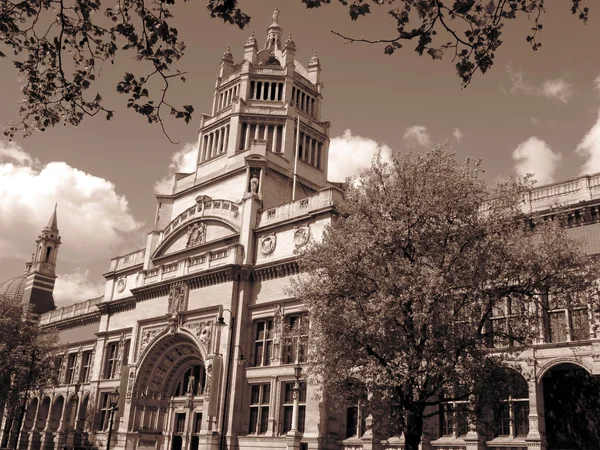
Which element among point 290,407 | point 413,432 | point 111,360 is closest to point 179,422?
point 111,360

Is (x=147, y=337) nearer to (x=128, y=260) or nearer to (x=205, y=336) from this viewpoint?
(x=205, y=336)

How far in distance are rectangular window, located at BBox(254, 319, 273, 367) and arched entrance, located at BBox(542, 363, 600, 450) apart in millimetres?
16586

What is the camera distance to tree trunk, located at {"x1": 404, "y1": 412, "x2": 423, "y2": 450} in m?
22.2

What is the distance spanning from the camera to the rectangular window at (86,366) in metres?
57.6

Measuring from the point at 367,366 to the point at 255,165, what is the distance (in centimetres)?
2558

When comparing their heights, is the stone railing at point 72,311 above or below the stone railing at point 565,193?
below

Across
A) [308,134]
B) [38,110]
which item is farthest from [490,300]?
[308,134]

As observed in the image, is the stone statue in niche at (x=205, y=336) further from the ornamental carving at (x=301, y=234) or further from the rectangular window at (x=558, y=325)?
the rectangular window at (x=558, y=325)

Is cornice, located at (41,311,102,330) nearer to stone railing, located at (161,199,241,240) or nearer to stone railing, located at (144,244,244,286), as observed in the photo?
stone railing, located at (144,244,244,286)

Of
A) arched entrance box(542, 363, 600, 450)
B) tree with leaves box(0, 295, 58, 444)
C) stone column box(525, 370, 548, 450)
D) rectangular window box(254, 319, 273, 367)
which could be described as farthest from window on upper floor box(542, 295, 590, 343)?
tree with leaves box(0, 295, 58, 444)

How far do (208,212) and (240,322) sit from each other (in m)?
9.79

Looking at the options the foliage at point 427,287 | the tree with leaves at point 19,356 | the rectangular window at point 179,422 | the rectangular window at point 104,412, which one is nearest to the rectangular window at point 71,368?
the tree with leaves at point 19,356

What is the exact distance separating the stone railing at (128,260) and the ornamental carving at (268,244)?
15769mm

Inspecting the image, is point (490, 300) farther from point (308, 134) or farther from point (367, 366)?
point (308, 134)
